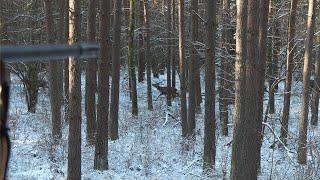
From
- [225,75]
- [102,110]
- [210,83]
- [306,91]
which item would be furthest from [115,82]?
[306,91]

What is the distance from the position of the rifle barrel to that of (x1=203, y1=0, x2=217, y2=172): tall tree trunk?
41.8 feet

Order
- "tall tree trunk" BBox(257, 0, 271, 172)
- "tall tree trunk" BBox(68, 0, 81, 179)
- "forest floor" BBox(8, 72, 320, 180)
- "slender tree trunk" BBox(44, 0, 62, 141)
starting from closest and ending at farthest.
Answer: "tall tree trunk" BBox(68, 0, 81, 179) < "tall tree trunk" BBox(257, 0, 271, 172) < "forest floor" BBox(8, 72, 320, 180) < "slender tree trunk" BBox(44, 0, 62, 141)

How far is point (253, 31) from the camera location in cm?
915

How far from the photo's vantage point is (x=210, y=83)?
46.0 feet

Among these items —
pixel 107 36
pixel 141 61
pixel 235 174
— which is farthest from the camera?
pixel 141 61

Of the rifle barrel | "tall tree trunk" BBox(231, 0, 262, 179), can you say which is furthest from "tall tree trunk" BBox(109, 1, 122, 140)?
the rifle barrel

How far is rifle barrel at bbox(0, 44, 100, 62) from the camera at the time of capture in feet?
2.73

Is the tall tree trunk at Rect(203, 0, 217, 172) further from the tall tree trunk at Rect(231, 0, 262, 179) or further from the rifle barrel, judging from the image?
the rifle barrel

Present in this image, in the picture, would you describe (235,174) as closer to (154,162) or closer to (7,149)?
(154,162)

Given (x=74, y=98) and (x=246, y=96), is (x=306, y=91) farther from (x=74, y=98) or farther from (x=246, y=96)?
(x=74, y=98)

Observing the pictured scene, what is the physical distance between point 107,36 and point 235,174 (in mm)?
5189

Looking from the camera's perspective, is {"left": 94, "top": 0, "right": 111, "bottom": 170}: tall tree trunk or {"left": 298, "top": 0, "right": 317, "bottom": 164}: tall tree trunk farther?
{"left": 298, "top": 0, "right": 317, "bottom": 164}: tall tree trunk

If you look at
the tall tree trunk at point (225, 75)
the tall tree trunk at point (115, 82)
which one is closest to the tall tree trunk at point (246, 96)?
the tall tree trunk at point (115, 82)

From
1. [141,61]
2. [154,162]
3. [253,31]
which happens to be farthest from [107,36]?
[141,61]
